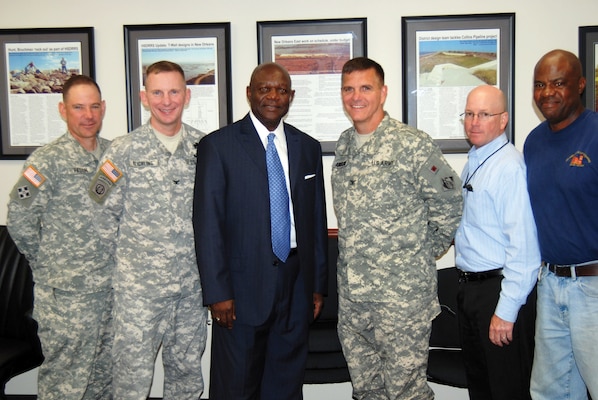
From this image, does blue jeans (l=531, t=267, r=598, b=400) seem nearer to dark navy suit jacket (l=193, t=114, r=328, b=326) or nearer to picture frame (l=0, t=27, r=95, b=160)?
dark navy suit jacket (l=193, t=114, r=328, b=326)

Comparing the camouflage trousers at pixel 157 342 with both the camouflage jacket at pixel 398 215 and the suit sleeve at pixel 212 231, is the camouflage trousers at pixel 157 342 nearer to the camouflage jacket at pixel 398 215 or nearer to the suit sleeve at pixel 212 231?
the suit sleeve at pixel 212 231

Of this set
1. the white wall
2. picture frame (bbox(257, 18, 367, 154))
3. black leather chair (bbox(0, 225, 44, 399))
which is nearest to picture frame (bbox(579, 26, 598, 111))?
the white wall

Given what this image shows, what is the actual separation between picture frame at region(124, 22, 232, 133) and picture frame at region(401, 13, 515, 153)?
1.10 metres

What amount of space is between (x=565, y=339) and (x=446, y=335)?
0.88 meters

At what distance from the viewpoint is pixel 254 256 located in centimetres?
234

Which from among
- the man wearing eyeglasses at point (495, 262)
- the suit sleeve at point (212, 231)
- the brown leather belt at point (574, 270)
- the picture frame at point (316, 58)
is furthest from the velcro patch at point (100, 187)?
the brown leather belt at point (574, 270)

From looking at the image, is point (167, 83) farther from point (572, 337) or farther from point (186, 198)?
point (572, 337)

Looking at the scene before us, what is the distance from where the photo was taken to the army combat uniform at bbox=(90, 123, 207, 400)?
244cm

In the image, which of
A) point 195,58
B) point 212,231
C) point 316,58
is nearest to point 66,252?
point 212,231

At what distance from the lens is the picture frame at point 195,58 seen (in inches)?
130

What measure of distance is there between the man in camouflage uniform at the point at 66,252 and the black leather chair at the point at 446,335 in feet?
5.74

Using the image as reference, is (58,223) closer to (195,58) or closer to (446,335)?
(195,58)

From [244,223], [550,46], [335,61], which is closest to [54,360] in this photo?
[244,223]

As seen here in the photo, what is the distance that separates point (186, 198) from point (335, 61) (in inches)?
53.4
